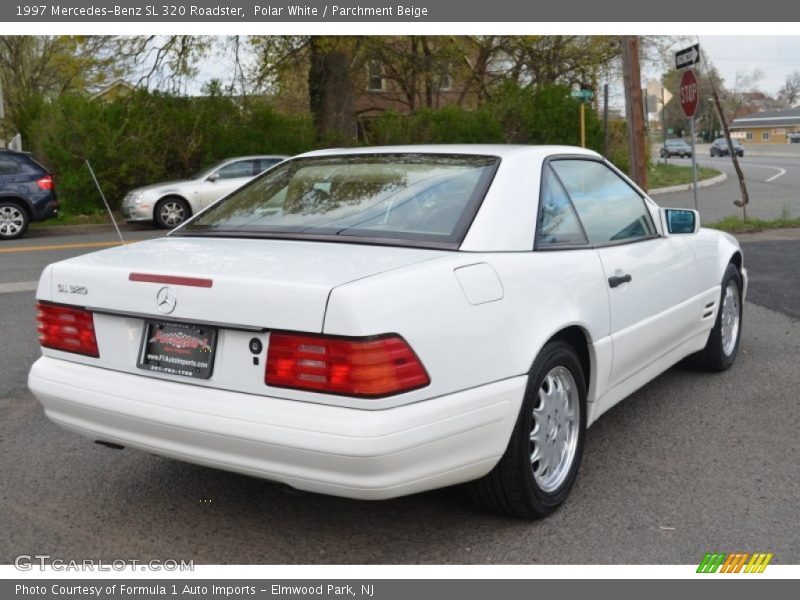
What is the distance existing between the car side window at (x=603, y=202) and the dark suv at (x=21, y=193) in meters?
14.4

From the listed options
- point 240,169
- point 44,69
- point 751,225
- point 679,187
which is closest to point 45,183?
point 240,169

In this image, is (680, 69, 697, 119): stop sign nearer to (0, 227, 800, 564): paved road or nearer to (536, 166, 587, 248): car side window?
(0, 227, 800, 564): paved road

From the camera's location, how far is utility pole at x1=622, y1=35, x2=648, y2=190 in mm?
13994

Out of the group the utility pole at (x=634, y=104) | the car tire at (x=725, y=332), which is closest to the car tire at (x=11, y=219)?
the utility pole at (x=634, y=104)

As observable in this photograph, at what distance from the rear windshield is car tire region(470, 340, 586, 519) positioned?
0.65 metres

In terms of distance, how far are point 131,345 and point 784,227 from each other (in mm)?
14120

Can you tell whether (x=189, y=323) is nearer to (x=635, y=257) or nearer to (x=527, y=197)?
(x=527, y=197)

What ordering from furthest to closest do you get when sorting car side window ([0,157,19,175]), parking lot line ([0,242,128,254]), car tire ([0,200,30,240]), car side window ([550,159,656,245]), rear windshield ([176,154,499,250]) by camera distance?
car tire ([0,200,30,240]) → car side window ([0,157,19,175]) → parking lot line ([0,242,128,254]) → car side window ([550,159,656,245]) → rear windshield ([176,154,499,250])

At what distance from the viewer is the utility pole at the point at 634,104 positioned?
14.0m

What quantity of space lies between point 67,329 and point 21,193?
1446 centimetres

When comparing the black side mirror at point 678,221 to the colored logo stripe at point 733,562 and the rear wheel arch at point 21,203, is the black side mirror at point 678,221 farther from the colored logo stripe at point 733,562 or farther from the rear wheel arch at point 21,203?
the rear wheel arch at point 21,203

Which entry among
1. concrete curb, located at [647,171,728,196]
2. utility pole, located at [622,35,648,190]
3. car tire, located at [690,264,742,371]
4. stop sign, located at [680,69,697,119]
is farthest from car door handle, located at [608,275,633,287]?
concrete curb, located at [647,171,728,196]

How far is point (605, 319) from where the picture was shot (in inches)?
155

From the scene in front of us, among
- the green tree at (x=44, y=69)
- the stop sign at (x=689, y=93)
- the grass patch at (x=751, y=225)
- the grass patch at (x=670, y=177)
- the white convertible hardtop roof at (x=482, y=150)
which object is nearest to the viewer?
the white convertible hardtop roof at (x=482, y=150)
